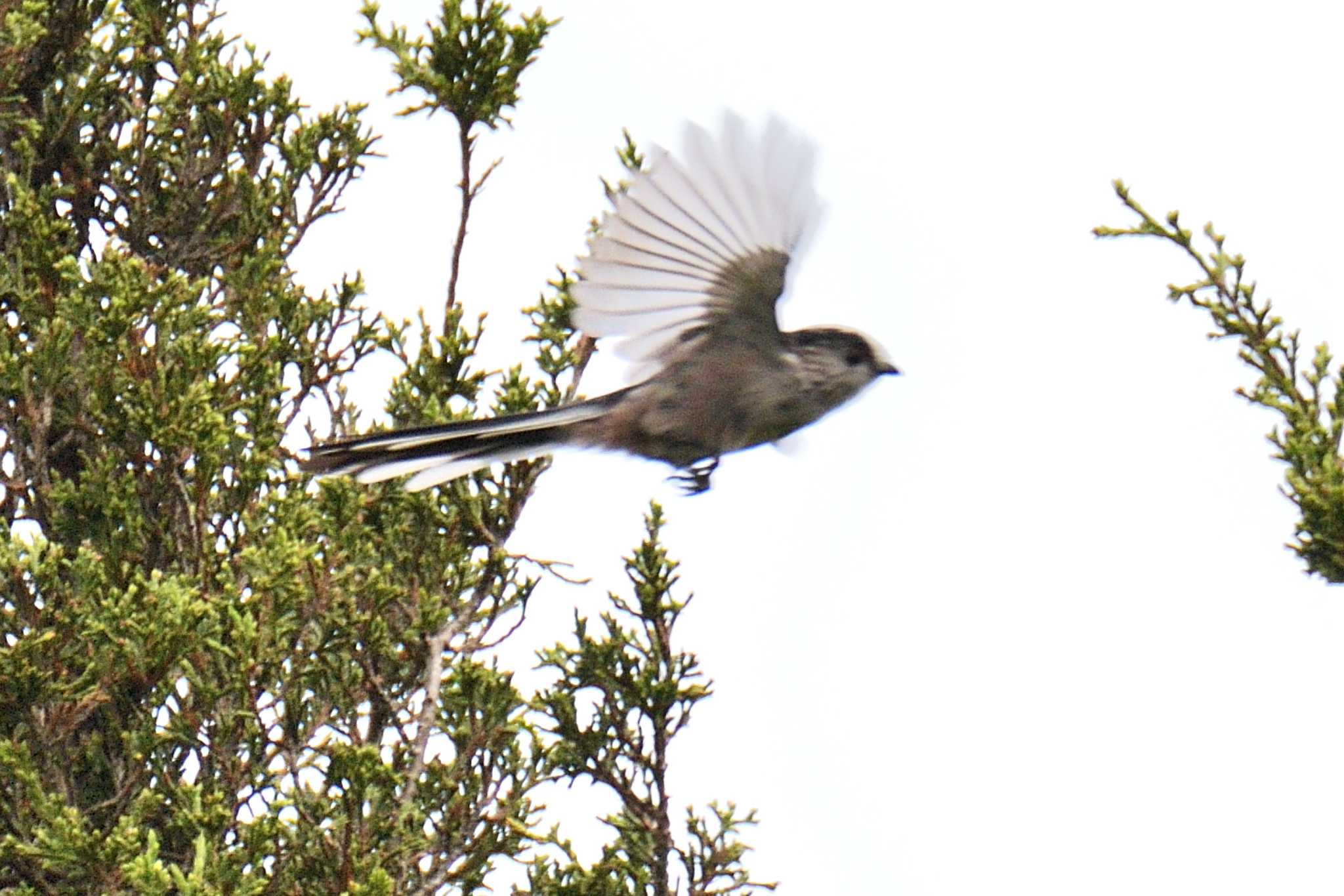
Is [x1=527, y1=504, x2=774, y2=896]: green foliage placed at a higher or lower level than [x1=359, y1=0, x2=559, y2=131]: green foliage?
lower

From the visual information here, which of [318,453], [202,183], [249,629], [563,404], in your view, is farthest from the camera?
[202,183]

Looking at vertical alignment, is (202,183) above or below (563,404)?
above

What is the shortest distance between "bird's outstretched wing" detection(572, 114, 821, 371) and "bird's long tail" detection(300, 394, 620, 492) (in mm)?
362

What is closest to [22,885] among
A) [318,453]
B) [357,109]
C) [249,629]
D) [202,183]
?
[249,629]

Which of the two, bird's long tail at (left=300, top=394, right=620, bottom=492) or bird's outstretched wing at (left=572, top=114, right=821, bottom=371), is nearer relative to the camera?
bird's outstretched wing at (left=572, top=114, right=821, bottom=371)

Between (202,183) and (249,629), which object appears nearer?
(249,629)

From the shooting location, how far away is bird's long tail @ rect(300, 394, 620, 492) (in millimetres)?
4586

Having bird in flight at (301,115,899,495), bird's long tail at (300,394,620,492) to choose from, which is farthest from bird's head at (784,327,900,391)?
bird's long tail at (300,394,620,492)

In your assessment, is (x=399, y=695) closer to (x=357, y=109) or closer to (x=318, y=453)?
(x=318, y=453)

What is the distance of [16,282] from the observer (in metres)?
5.03

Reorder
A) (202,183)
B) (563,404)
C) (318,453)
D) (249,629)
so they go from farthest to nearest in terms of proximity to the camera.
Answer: (202,183) < (563,404) < (318,453) < (249,629)

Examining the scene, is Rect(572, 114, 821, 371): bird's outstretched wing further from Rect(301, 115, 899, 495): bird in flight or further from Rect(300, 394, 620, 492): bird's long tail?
Rect(300, 394, 620, 492): bird's long tail

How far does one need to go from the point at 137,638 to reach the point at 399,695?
2.38ft

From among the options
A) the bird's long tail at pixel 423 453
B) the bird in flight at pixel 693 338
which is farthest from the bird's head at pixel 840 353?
the bird's long tail at pixel 423 453
